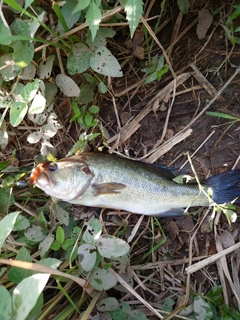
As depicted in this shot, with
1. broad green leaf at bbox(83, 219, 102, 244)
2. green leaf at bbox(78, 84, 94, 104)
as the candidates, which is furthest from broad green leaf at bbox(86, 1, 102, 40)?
broad green leaf at bbox(83, 219, 102, 244)

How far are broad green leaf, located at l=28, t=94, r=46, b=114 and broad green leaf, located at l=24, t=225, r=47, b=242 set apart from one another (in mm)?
Answer: 970

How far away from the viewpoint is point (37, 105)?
103 inches

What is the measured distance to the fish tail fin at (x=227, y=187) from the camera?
2.78 meters

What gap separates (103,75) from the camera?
292cm

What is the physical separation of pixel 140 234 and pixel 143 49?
1604mm

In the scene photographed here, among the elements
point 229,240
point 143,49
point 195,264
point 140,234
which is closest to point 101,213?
point 140,234

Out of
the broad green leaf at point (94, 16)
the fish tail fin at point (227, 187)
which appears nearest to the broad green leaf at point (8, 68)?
the broad green leaf at point (94, 16)

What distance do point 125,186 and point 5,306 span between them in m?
1.39

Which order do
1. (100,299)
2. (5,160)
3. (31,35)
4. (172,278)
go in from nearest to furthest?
(31,35) → (100,299) → (172,278) → (5,160)

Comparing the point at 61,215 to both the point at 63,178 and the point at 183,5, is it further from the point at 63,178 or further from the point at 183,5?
the point at 183,5

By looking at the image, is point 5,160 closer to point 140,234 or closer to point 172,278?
point 140,234

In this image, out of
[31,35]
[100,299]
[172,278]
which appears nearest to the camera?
[31,35]

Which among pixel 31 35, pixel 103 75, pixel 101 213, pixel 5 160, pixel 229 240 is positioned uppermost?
pixel 31 35

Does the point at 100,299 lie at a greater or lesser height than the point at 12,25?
lesser
